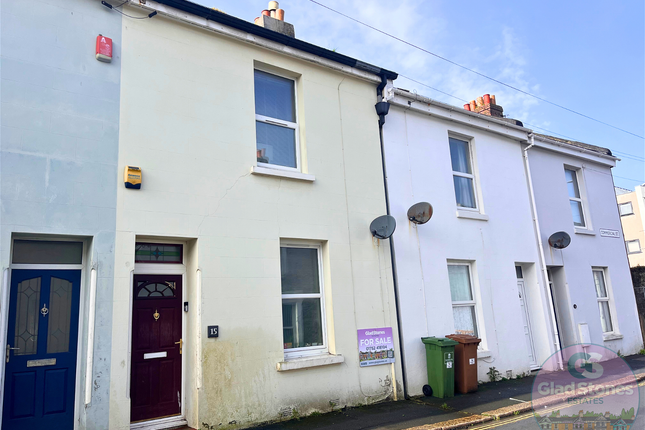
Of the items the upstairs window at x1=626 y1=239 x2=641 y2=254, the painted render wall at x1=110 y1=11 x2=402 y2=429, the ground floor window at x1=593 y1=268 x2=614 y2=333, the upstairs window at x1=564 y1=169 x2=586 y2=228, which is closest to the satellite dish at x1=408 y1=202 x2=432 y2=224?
the painted render wall at x1=110 y1=11 x2=402 y2=429

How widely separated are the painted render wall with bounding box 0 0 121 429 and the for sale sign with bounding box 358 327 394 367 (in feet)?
13.3

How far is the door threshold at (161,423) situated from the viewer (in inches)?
238

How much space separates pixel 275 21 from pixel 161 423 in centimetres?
744

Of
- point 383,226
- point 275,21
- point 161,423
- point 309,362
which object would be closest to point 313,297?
point 309,362

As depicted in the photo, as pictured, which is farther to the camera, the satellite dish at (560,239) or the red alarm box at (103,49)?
the satellite dish at (560,239)

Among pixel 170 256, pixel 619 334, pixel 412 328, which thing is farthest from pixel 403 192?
pixel 619 334

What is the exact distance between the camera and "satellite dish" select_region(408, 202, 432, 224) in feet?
29.2

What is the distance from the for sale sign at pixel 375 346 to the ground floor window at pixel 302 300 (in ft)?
2.33

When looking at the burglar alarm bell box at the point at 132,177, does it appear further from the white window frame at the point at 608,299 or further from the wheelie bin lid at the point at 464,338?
the white window frame at the point at 608,299

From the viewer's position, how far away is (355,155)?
876 cm

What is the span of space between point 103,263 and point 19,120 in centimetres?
209

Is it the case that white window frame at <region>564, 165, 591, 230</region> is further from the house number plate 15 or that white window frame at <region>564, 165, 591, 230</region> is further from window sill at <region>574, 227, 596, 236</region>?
the house number plate 15

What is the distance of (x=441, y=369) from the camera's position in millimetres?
8133

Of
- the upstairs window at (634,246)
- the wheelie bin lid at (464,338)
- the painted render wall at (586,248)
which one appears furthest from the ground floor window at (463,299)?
the upstairs window at (634,246)
